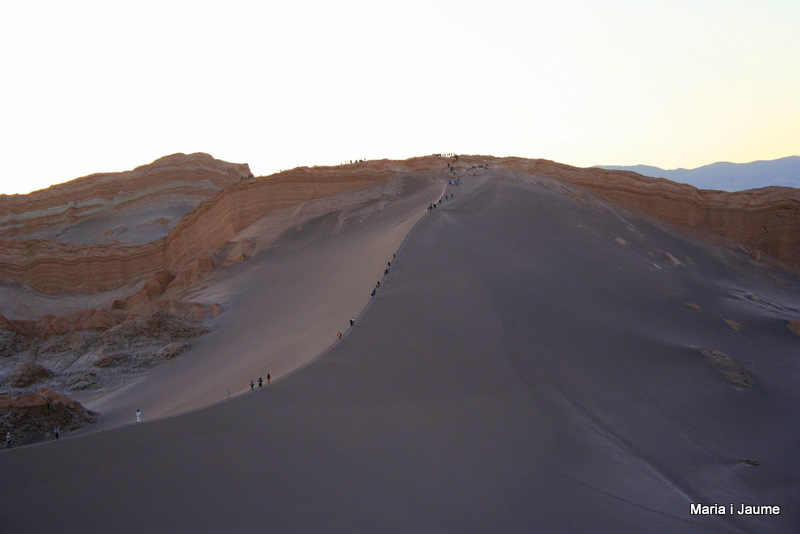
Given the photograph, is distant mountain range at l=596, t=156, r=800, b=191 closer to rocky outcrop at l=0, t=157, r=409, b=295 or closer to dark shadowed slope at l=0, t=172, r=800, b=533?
rocky outcrop at l=0, t=157, r=409, b=295

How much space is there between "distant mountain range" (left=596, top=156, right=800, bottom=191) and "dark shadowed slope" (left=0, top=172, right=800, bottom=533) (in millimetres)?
118855

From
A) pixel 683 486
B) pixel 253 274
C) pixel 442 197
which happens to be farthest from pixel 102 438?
pixel 442 197

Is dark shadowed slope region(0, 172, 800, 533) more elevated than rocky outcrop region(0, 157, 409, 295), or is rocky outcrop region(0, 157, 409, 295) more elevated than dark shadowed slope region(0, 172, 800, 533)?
rocky outcrop region(0, 157, 409, 295)

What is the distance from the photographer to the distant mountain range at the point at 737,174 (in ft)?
434

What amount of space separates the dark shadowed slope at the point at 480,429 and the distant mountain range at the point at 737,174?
390ft

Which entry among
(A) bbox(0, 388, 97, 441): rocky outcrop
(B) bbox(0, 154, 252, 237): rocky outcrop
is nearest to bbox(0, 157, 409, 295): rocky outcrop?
(B) bbox(0, 154, 252, 237): rocky outcrop

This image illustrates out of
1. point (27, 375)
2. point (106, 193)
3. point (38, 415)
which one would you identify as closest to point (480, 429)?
point (38, 415)

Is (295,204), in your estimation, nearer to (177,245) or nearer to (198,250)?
(198,250)

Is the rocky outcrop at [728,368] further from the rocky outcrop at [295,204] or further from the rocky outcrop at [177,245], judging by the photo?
the rocky outcrop at [177,245]

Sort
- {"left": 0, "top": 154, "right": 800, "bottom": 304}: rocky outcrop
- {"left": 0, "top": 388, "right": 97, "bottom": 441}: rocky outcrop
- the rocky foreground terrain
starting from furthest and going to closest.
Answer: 1. {"left": 0, "top": 154, "right": 800, "bottom": 304}: rocky outcrop
2. the rocky foreground terrain
3. {"left": 0, "top": 388, "right": 97, "bottom": 441}: rocky outcrop

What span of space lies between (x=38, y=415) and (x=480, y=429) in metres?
9.86

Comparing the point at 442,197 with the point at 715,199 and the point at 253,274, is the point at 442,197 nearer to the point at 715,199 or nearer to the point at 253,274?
the point at 253,274

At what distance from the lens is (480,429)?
1219cm

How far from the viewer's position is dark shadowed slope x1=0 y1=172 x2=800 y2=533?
941 centimetres
